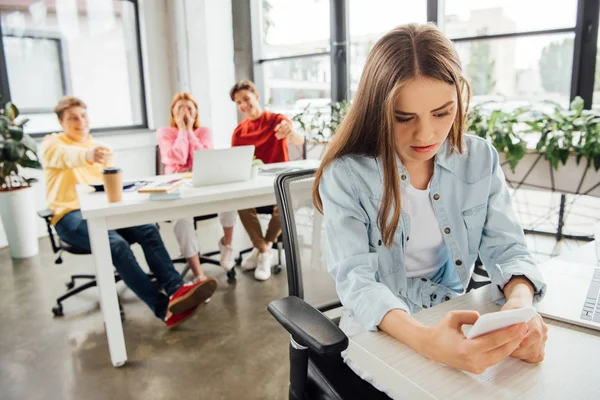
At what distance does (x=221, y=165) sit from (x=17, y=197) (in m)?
2.21

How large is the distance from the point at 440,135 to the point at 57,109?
2.43 m

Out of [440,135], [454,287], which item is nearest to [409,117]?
[440,135]

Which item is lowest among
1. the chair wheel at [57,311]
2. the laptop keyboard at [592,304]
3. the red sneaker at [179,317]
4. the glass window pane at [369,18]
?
the chair wheel at [57,311]

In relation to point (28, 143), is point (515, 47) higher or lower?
higher

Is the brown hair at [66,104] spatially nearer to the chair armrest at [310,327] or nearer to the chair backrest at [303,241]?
the chair backrest at [303,241]

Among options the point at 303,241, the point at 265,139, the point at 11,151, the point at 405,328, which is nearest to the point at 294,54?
the point at 265,139

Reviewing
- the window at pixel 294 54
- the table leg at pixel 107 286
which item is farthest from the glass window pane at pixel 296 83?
the table leg at pixel 107 286

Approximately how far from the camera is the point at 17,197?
11.6 feet

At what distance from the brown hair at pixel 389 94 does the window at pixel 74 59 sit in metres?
4.15

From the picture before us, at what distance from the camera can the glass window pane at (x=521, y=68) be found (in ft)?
10.2

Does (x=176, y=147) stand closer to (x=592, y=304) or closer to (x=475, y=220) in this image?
(x=475, y=220)

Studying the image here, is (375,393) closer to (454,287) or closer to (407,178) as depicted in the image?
(454,287)

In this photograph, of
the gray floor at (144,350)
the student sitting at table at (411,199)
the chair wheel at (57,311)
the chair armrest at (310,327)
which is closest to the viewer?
the chair armrest at (310,327)

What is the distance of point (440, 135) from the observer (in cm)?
95
